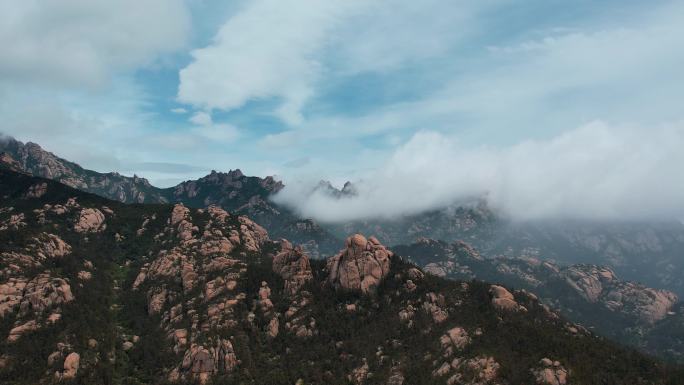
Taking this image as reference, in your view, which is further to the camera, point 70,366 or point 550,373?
point 70,366

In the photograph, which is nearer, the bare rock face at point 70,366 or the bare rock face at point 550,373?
the bare rock face at point 550,373

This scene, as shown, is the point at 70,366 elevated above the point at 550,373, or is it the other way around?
the point at 550,373

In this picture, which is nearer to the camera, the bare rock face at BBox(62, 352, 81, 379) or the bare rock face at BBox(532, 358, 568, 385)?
the bare rock face at BBox(532, 358, 568, 385)

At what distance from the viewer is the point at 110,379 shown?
19900 cm

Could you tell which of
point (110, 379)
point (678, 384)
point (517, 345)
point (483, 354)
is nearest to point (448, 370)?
point (483, 354)

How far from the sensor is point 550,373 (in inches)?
6944

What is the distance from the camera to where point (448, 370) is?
631 feet

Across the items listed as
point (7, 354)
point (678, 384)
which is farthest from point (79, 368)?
point (678, 384)

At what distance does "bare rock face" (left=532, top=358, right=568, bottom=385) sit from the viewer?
571 feet

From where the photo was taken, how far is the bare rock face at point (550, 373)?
6850 inches

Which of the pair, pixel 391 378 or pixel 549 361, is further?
pixel 391 378

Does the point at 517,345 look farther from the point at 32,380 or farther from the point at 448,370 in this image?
the point at 32,380

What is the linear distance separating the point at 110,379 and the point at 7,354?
4577 cm

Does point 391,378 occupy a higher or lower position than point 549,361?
lower
